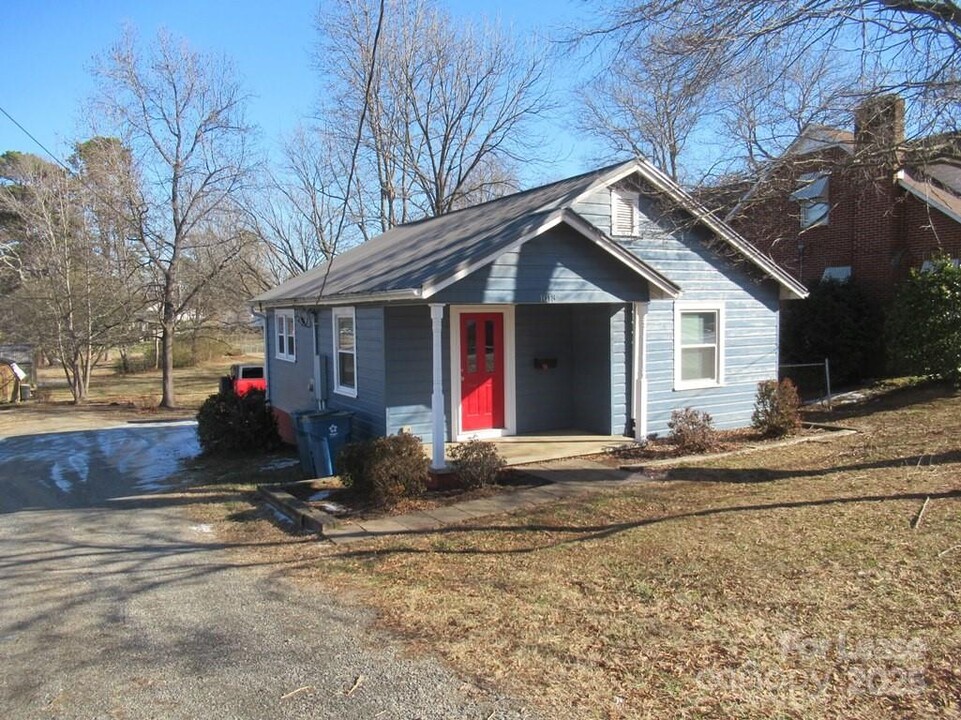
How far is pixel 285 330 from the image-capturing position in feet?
53.5

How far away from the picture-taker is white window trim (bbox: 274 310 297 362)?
15.5m

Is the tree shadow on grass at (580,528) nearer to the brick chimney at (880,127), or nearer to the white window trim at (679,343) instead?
the brick chimney at (880,127)

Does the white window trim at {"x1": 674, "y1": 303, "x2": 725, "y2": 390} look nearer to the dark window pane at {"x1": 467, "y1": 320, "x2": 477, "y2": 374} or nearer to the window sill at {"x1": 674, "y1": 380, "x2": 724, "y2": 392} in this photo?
the window sill at {"x1": 674, "y1": 380, "x2": 724, "y2": 392}

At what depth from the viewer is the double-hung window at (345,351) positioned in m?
12.2

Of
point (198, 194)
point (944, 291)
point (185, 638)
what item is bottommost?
point (185, 638)

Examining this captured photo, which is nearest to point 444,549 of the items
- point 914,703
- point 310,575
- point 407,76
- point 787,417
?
point 310,575

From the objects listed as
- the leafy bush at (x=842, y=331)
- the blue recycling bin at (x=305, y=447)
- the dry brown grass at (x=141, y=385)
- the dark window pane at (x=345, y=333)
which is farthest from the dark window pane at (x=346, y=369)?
the dry brown grass at (x=141, y=385)

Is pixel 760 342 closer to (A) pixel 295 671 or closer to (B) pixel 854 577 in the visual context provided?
(B) pixel 854 577

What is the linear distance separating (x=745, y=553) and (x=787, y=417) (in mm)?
6647

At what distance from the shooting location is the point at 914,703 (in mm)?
3986

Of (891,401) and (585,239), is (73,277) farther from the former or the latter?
(891,401)

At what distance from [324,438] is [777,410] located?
7.29 metres

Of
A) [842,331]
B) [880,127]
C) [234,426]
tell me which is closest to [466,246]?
[880,127]

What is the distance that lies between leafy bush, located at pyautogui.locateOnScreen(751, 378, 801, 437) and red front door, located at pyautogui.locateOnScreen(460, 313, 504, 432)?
4.40 m
